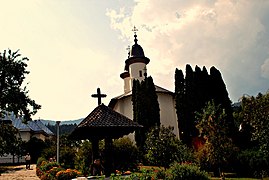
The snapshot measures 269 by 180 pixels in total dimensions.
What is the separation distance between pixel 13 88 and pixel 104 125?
54.5 feet

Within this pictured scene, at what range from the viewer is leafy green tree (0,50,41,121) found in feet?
81.9

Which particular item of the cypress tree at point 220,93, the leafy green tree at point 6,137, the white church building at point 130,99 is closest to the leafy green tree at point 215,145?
the cypress tree at point 220,93

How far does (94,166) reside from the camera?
40.0ft

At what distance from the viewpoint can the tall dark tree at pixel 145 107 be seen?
32531 mm

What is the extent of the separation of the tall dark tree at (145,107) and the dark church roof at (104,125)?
1988 cm

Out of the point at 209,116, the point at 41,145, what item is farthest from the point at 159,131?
the point at 41,145

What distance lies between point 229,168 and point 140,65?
25210mm

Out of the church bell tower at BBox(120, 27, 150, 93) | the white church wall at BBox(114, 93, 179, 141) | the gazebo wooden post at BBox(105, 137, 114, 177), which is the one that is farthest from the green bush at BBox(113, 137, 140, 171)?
the church bell tower at BBox(120, 27, 150, 93)

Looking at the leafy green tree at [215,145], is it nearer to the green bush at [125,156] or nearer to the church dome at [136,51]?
the green bush at [125,156]

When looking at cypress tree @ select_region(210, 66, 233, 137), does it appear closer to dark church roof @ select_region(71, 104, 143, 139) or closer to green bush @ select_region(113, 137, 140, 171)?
green bush @ select_region(113, 137, 140, 171)

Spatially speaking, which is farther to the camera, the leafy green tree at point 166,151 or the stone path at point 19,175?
the leafy green tree at point 166,151

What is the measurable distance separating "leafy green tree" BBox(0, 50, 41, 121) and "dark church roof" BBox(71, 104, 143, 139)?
1453cm

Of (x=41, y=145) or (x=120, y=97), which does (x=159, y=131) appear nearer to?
(x=120, y=97)

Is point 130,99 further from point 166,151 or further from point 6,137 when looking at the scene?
point 166,151
